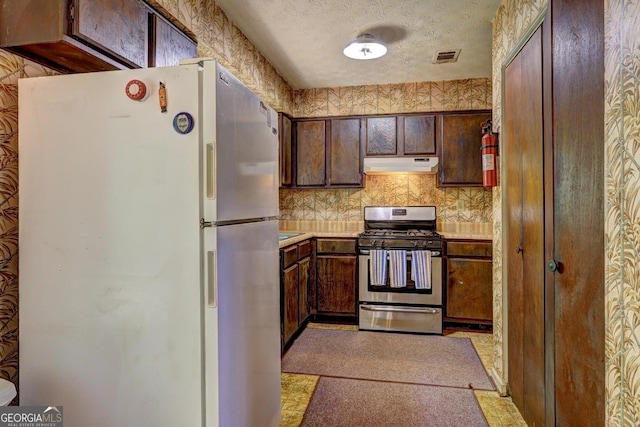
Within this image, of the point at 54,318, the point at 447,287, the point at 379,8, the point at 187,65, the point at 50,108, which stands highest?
the point at 379,8

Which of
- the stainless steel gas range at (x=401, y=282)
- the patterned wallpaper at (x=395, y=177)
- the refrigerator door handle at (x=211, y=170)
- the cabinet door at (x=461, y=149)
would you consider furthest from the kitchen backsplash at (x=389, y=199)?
the refrigerator door handle at (x=211, y=170)

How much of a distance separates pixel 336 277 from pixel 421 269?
81cm

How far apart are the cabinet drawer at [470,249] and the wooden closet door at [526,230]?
1209mm

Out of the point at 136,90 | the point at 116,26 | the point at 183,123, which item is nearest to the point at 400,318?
the point at 183,123

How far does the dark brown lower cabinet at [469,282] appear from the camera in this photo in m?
3.25

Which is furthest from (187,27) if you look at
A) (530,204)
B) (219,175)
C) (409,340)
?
(409,340)

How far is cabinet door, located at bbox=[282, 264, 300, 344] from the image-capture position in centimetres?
278

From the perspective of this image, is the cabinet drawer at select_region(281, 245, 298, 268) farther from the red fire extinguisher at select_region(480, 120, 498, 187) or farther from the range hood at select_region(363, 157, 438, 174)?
the red fire extinguisher at select_region(480, 120, 498, 187)

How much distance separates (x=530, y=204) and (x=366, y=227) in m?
2.23

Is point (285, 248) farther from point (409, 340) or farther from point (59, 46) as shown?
point (59, 46)

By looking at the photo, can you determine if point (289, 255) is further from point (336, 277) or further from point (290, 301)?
point (336, 277)

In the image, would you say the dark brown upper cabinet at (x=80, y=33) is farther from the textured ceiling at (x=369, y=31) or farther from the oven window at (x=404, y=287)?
the oven window at (x=404, y=287)

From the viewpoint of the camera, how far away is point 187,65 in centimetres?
116

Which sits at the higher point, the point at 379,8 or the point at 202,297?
the point at 379,8
